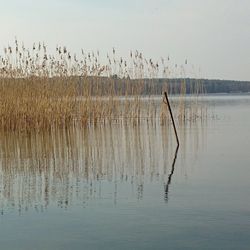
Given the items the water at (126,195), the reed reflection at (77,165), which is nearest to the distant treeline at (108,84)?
the reed reflection at (77,165)

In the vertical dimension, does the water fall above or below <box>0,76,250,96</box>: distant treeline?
below

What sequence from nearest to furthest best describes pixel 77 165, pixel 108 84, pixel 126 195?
pixel 126 195 → pixel 77 165 → pixel 108 84

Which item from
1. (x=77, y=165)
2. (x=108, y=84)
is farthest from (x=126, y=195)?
(x=108, y=84)

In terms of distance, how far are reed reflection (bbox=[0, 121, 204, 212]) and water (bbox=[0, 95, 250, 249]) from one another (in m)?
0.01

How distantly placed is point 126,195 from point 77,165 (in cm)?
234

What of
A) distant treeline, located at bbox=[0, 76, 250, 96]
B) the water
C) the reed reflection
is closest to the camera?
the water

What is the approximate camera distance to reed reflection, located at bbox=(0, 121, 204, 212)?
5.93 m

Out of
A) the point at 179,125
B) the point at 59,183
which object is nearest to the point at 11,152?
the point at 59,183

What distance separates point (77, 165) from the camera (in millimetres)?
8008

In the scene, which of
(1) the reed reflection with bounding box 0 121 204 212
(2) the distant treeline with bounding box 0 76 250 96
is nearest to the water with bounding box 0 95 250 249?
(1) the reed reflection with bounding box 0 121 204 212

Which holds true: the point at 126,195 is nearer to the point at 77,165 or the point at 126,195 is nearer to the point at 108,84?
the point at 77,165

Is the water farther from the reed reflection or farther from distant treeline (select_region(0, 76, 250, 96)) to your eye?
distant treeline (select_region(0, 76, 250, 96))

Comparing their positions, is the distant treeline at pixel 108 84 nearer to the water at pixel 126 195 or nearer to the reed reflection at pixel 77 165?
the reed reflection at pixel 77 165

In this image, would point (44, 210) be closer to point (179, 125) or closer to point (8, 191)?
point (8, 191)
